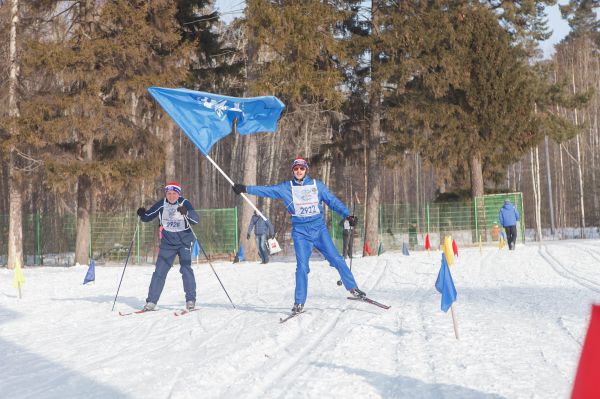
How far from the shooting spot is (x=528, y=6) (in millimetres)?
29641

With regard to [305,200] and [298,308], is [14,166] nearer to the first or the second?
[305,200]

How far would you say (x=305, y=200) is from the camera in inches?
351

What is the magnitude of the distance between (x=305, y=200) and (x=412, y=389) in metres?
4.42

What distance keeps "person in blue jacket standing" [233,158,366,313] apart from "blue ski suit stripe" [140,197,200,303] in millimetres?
1565

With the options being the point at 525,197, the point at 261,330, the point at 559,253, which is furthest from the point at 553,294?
the point at 525,197

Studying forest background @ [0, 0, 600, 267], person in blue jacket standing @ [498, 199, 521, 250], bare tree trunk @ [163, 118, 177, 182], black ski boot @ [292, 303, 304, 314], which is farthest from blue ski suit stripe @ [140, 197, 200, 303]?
person in blue jacket standing @ [498, 199, 521, 250]

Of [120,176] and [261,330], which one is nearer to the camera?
[261,330]

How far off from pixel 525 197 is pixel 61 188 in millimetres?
46718

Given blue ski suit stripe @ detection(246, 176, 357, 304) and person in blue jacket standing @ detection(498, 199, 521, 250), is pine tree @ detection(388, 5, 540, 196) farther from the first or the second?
blue ski suit stripe @ detection(246, 176, 357, 304)

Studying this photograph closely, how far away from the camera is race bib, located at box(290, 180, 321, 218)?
8.88 metres

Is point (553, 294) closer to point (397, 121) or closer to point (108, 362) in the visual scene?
point (108, 362)

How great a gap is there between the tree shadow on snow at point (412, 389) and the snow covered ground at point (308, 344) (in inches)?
0.5

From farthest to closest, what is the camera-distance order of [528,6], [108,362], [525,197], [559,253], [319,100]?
[525,197]
[528,6]
[319,100]
[559,253]
[108,362]

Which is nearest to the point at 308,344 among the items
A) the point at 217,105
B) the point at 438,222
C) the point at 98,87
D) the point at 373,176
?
the point at 217,105
